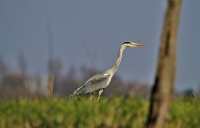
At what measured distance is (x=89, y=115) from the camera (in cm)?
1034

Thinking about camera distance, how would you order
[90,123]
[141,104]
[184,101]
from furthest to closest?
[184,101] → [141,104] → [90,123]

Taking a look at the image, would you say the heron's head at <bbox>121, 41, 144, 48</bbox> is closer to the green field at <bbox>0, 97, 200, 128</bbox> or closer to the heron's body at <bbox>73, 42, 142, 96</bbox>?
the heron's body at <bbox>73, 42, 142, 96</bbox>

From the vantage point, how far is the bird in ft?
54.1

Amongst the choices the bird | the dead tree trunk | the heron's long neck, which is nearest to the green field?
the dead tree trunk

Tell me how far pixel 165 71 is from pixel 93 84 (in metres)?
6.72

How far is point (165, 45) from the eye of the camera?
10.4 meters

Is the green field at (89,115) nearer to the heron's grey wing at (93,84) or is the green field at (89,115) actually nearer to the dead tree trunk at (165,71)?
the dead tree trunk at (165,71)

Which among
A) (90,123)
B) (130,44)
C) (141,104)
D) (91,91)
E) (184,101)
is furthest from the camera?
(130,44)

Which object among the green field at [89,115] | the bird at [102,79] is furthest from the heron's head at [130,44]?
the green field at [89,115]

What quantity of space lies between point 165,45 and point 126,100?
151 cm

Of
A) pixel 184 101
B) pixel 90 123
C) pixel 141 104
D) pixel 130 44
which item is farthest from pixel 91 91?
pixel 90 123

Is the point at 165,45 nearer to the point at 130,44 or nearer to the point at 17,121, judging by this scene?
the point at 17,121

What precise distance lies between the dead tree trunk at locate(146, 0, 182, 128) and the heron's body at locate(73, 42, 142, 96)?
5.73 m

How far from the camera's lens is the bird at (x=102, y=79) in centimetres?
1650
